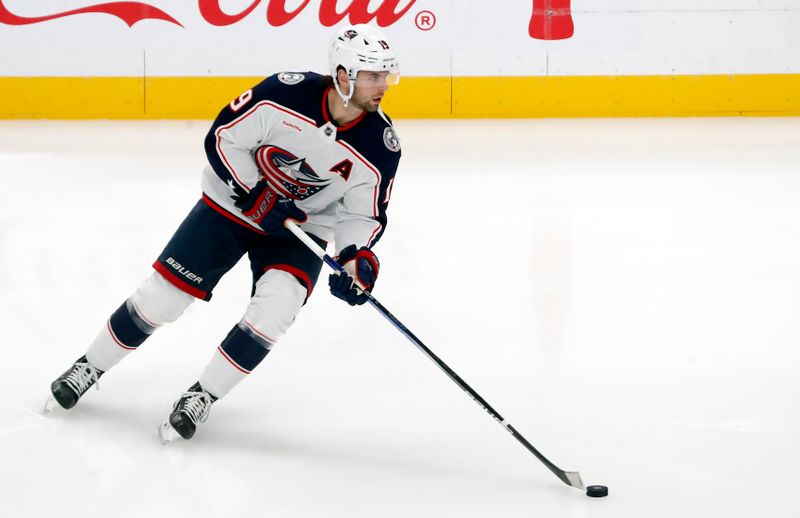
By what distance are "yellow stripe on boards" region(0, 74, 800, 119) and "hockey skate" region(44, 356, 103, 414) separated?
6.52 m

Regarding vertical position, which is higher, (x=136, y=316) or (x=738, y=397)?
(x=136, y=316)

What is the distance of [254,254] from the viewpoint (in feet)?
9.31

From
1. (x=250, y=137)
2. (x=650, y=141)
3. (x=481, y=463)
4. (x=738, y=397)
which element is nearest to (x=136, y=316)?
(x=250, y=137)

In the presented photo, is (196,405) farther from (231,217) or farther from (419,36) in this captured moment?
(419,36)

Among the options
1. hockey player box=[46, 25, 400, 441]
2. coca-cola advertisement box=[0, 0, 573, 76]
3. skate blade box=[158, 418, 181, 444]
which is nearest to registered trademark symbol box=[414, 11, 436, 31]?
coca-cola advertisement box=[0, 0, 573, 76]

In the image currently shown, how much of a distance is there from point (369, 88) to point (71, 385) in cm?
104

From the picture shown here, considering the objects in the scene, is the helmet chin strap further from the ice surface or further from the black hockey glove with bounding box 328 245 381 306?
the ice surface

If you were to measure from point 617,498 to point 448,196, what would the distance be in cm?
Answer: 382

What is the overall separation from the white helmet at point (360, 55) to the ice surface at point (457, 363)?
0.85 m

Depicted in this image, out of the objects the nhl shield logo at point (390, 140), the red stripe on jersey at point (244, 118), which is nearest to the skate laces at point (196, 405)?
the red stripe on jersey at point (244, 118)

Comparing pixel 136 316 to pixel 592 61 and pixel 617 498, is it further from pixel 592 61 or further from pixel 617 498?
pixel 592 61

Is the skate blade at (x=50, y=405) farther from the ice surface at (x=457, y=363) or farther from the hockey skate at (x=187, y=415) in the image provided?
the hockey skate at (x=187, y=415)

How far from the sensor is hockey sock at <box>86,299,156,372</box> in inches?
108

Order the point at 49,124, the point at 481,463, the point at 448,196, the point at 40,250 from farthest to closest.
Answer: the point at 49,124 < the point at 448,196 < the point at 40,250 < the point at 481,463
